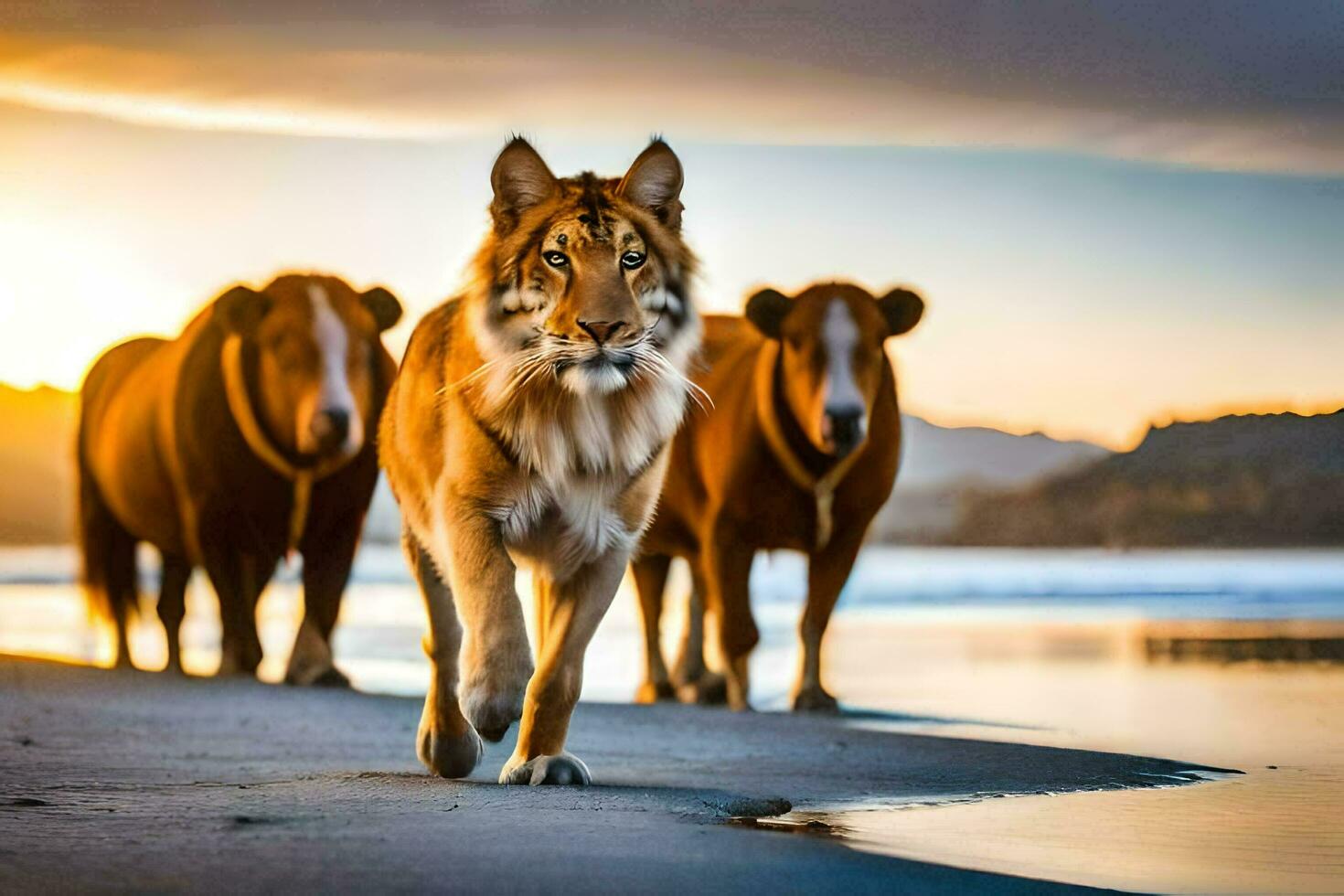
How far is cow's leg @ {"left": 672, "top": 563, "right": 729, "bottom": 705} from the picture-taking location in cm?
980

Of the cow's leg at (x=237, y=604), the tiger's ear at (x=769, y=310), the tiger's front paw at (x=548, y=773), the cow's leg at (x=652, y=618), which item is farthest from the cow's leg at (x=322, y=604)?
the tiger's front paw at (x=548, y=773)

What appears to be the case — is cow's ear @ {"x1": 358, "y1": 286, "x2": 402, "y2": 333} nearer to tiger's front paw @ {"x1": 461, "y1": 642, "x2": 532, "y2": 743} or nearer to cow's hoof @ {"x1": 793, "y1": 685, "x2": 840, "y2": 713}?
cow's hoof @ {"x1": 793, "y1": 685, "x2": 840, "y2": 713}

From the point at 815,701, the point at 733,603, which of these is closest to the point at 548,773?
the point at 815,701

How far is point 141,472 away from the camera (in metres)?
10.6

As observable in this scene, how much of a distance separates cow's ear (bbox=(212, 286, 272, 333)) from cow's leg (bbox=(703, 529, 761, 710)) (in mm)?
2532

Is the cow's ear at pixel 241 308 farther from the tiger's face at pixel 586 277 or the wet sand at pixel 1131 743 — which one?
the tiger's face at pixel 586 277

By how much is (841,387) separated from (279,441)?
2.83m

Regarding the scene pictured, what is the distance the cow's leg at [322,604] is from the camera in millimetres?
9180

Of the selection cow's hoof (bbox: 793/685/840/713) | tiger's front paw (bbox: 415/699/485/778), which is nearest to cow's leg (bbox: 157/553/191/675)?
cow's hoof (bbox: 793/685/840/713)

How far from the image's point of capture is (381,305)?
961 centimetres

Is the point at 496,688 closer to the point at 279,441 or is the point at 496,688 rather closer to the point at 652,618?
the point at 279,441

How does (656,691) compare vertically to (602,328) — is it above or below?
below

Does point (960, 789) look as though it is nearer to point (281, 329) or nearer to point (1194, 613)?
point (281, 329)

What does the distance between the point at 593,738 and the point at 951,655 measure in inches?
207
